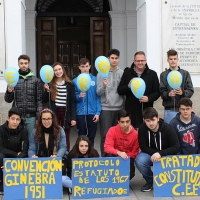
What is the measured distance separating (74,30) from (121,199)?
332 inches

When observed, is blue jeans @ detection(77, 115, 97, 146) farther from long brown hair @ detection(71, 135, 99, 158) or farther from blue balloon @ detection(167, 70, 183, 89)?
blue balloon @ detection(167, 70, 183, 89)

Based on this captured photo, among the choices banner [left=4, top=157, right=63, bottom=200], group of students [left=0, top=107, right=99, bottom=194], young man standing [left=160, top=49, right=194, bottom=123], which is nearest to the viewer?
banner [left=4, top=157, right=63, bottom=200]

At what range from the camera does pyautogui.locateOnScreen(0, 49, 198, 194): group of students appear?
5926mm

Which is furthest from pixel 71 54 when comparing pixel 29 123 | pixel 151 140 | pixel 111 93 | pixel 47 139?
pixel 151 140

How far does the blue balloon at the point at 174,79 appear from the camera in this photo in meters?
6.29

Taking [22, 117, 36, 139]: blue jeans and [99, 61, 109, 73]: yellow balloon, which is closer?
[99, 61, 109, 73]: yellow balloon

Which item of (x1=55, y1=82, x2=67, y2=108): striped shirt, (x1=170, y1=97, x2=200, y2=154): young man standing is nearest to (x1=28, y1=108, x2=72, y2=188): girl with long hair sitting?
(x1=55, y1=82, x2=67, y2=108): striped shirt

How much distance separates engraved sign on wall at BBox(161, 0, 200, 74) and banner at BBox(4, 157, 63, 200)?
338cm

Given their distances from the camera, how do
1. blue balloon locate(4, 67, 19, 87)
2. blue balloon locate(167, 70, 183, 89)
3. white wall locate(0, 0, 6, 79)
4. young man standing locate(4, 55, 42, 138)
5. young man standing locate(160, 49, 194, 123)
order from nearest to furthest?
1. blue balloon locate(4, 67, 19, 87)
2. blue balloon locate(167, 70, 183, 89)
3. young man standing locate(4, 55, 42, 138)
4. young man standing locate(160, 49, 194, 123)
5. white wall locate(0, 0, 6, 79)

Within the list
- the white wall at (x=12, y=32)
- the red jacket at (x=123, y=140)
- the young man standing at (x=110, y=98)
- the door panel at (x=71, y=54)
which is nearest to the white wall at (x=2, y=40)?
the white wall at (x=12, y=32)

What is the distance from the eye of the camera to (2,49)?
26.1ft

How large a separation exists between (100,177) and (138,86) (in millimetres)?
1337

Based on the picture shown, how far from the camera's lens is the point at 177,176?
570 centimetres

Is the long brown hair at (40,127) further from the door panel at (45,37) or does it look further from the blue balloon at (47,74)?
the door panel at (45,37)
